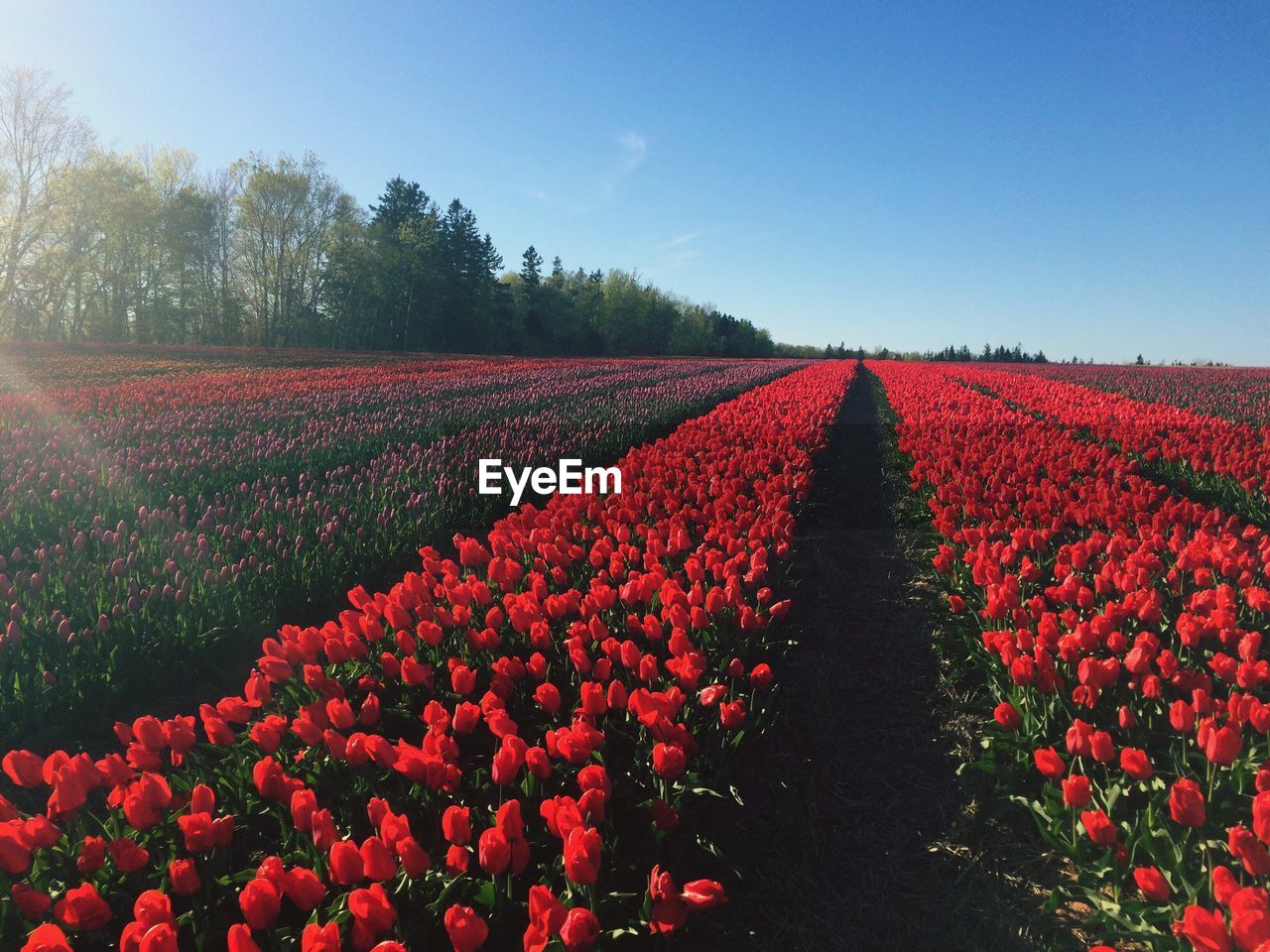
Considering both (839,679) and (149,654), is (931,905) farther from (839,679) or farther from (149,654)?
(149,654)

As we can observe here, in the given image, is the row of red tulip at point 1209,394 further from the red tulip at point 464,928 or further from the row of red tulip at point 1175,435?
the red tulip at point 464,928

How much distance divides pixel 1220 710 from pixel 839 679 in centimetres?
181

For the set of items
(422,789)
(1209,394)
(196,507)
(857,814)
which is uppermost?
(1209,394)

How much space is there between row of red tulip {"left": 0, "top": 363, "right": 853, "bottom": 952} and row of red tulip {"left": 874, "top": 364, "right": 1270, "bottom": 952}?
1.08m

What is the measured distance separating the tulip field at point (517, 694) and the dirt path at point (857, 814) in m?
0.15

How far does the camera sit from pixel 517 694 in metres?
2.67

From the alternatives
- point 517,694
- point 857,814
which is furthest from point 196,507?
point 857,814

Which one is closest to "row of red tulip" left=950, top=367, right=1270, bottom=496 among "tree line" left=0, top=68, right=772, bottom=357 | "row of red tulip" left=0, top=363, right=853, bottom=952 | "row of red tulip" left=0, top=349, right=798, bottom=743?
"row of red tulip" left=0, top=363, right=853, bottom=952

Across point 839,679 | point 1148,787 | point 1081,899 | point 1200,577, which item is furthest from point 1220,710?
point 839,679

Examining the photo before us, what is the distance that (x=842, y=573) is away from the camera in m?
5.66

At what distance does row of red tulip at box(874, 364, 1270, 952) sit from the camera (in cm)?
192

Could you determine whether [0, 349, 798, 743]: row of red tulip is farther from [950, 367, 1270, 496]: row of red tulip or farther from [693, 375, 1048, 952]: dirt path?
[950, 367, 1270, 496]: row of red tulip

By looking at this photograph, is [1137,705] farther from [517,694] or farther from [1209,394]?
[1209,394]

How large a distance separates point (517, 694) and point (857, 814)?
1562 mm
